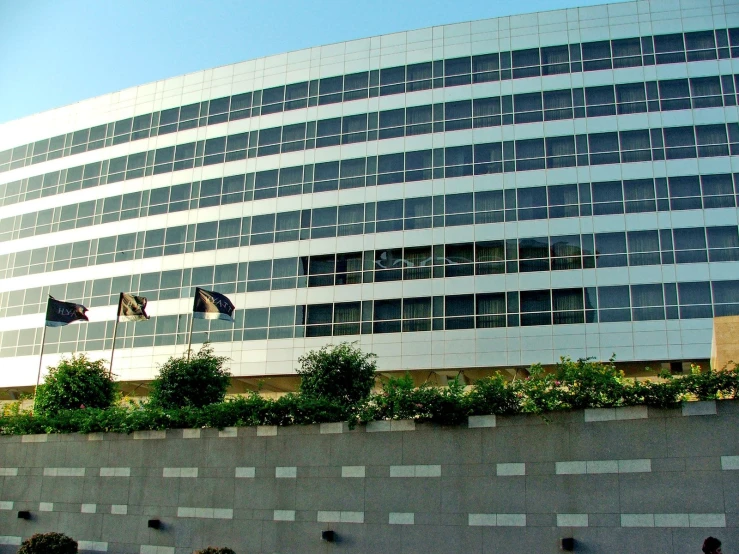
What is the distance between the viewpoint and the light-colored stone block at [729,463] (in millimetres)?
16328

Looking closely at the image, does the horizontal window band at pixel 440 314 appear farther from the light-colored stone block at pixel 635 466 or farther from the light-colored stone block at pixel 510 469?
the light-colored stone block at pixel 635 466

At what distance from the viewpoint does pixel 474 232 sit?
145ft

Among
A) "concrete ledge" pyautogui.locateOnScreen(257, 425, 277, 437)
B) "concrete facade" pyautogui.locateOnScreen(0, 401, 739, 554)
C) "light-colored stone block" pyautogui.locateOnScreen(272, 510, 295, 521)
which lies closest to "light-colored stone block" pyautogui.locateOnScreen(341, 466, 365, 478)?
"concrete facade" pyautogui.locateOnScreen(0, 401, 739, 554)

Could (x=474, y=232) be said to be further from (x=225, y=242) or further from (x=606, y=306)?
(x=225, y=242)

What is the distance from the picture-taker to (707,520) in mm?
16297

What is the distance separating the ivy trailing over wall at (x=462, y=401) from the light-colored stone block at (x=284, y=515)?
236 cm

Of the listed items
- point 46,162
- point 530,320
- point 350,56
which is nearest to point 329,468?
point 530,320

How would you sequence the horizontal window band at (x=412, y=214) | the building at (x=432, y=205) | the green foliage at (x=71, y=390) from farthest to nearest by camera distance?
the horizontal window band at (x=412, y=214) < the building at (x=432, y=205) < the green foliage at (x=71, y=390)

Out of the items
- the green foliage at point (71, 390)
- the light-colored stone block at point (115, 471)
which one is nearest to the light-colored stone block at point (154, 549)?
the light-colored stone block at point (115, 471)

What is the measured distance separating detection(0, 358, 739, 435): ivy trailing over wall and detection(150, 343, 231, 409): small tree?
2.62 m

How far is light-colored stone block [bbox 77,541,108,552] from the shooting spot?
24312mm

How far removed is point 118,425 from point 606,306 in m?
25.4

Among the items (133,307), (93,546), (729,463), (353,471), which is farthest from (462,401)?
(133,307)

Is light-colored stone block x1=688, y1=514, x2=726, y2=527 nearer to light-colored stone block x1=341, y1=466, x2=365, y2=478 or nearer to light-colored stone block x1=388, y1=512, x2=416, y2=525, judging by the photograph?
light-colored stone block x1=388, y1=512, x2=416, y2=525
